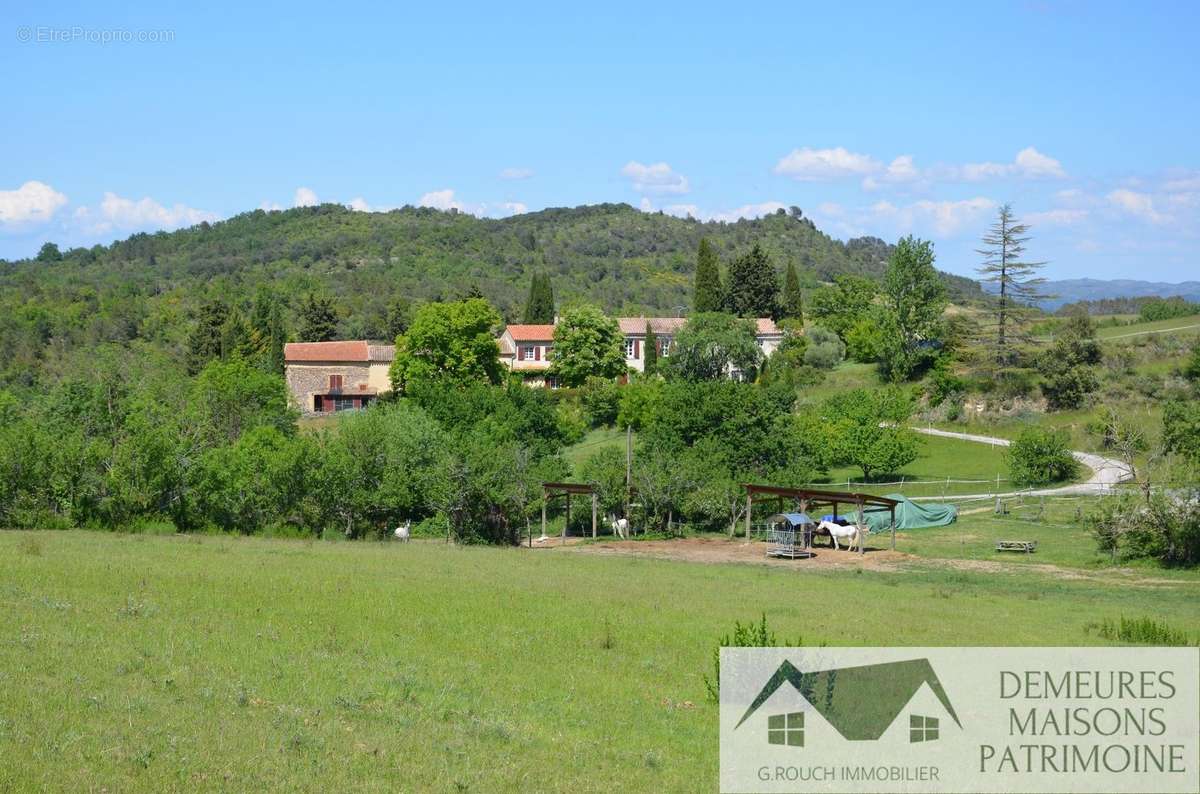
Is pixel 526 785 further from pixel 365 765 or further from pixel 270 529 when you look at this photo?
pixel 270 529

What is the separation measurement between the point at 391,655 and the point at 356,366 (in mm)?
77273

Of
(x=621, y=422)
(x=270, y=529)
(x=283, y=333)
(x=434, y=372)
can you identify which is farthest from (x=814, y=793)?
(x=283, y=333)

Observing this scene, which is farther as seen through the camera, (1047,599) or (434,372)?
(434,372)

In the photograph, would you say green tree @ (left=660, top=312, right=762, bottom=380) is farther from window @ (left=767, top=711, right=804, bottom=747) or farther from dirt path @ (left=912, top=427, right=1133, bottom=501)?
window @ (left=767, top=711, right=804, bottom=747)

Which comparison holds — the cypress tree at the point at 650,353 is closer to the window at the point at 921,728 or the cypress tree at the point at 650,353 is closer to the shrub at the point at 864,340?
the shrub at the point at 864,340

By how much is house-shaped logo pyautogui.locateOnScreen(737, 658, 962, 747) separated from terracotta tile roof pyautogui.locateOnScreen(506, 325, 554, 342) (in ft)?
268

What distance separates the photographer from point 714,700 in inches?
603

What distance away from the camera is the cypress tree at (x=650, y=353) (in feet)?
300

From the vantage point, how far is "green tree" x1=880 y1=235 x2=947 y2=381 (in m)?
86.6

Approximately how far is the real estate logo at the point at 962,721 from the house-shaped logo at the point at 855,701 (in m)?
0.02

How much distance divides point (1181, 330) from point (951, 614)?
3125 inches

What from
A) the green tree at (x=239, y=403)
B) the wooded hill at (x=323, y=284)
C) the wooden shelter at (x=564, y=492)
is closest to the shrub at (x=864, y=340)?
the wooded hill at (x=323, y=284)

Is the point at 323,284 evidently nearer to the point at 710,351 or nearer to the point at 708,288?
the point at 708,288

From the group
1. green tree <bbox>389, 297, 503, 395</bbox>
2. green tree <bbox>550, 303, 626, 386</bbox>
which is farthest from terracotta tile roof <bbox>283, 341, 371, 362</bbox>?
green tree <bbox>550, 303, 626, 386</bbox>
